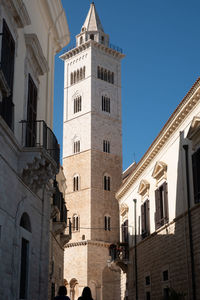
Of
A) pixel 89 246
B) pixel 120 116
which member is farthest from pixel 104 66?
pixel 89 246

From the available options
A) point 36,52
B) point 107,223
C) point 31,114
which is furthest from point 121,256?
point 36,52

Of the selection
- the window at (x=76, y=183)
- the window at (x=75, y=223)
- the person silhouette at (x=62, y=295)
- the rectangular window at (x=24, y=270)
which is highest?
the window at (x=76, y=183)

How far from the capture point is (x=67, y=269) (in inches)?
1688

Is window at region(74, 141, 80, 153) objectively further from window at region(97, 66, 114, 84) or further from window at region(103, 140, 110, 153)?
window at region(97, 66, 114, 84)

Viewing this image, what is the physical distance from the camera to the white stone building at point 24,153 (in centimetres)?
1006

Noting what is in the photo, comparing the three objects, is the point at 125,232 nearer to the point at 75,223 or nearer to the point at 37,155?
the point at 75,223

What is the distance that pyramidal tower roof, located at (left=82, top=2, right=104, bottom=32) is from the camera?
55531 mm

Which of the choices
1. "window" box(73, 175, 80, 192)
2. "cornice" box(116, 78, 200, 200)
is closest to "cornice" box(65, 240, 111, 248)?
"window" box(73, 175, 80, 192)

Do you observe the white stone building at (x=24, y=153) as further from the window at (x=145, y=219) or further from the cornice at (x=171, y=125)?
the window at (x=145, y=219)

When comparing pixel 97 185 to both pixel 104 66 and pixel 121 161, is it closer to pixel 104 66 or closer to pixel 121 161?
pixel 121 161

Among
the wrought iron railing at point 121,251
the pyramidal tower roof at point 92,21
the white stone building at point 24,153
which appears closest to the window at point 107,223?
Answer: the wrought iron railing at point 121,251

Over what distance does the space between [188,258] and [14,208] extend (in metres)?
7.84

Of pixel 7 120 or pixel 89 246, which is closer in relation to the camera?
pixel 7 120

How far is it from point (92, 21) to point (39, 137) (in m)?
48.0
